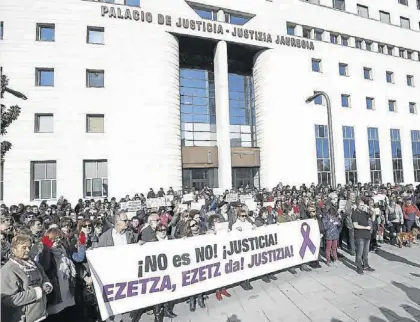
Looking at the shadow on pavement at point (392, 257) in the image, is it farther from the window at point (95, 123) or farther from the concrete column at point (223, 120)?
the window at point (95, 123)

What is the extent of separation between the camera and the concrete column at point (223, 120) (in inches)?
979

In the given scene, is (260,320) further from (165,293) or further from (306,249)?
(306,249)

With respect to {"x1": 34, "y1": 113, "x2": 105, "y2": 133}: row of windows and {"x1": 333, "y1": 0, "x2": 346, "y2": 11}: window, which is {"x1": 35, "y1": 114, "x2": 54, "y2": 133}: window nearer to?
{"x1": 34, "y1": 113, "x2": 105, "y2": 133}: row of windows

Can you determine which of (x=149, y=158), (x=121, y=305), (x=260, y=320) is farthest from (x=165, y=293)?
(x=149, y=158)

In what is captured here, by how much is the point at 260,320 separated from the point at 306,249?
10.6 ft

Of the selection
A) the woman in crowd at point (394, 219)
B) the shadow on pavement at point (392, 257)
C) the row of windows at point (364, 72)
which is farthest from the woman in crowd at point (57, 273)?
the row of windows at point (364, 72)

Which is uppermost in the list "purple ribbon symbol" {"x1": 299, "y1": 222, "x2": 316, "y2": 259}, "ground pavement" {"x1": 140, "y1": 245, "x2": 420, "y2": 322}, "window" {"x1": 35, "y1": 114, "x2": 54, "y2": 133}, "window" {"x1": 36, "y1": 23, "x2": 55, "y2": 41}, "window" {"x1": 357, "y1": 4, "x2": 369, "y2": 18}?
"window" {"x1": 357, "y1": 4, "x2": 369, "y2": 18}

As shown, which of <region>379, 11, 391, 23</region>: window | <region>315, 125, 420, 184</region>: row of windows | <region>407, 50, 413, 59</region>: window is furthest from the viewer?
<region>407, 50, 413, 59</region>: window

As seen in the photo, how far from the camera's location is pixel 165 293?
18.1 feet

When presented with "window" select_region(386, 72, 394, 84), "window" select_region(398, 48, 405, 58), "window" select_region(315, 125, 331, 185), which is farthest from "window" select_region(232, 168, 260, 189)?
"window" select_region(398, 48, 405, 58)

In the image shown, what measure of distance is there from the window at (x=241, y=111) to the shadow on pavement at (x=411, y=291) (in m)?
21.2

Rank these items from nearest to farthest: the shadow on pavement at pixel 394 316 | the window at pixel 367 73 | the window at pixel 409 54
→ the shadow on pavement at pixel 394 316 → the window at pixel 367 73 → the window at pixel 409 54

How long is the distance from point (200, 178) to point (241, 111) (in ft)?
26.5

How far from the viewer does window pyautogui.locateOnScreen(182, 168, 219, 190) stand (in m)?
24.9
